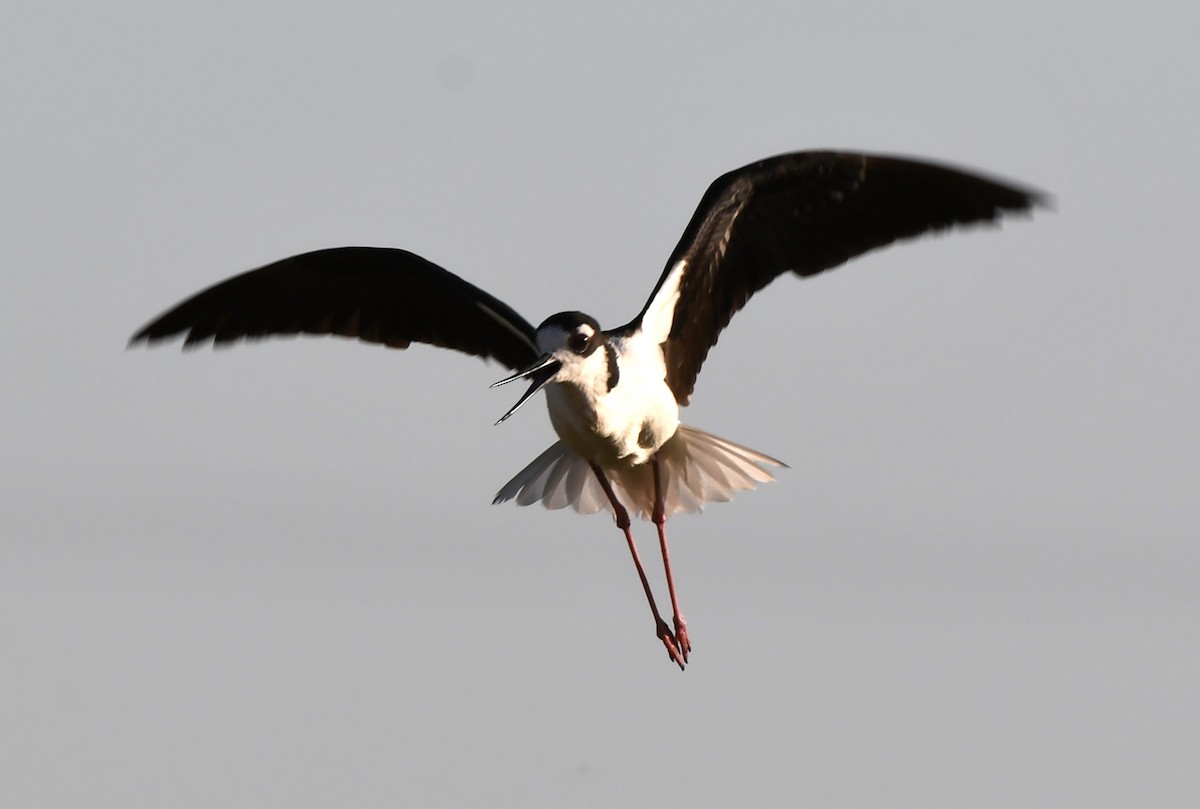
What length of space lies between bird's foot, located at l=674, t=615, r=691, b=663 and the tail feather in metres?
1.03

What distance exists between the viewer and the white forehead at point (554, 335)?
10156 millimetres

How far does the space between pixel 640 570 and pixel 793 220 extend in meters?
2.36

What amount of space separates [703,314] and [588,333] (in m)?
1.33

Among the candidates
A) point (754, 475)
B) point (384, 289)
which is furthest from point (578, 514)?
point (384, 289)

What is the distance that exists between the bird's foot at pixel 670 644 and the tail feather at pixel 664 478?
3.51ft

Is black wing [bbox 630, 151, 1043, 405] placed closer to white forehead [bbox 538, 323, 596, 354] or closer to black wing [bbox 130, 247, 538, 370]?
white forehead [bbox 538, 323, 596, 354]

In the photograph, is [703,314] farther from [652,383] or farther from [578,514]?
[578,514]

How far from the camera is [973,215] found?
10.5 metres

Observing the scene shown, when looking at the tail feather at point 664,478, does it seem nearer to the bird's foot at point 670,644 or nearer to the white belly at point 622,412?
the white belly at point 622,412

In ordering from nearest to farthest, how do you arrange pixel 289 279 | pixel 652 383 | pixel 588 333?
pixel 588 333, pixel 652 383, pixel 289 279

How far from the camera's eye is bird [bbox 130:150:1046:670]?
10.5 meters

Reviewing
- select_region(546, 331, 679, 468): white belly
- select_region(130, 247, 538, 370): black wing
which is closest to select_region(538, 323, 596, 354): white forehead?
select_region(546, 331, 679, 468): white belly

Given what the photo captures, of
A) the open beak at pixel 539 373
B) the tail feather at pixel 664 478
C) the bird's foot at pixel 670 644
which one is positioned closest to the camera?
the open beak at pixel 539 373

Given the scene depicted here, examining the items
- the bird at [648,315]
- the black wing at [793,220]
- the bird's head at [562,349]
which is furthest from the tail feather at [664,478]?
the bird's head at [562,349]
